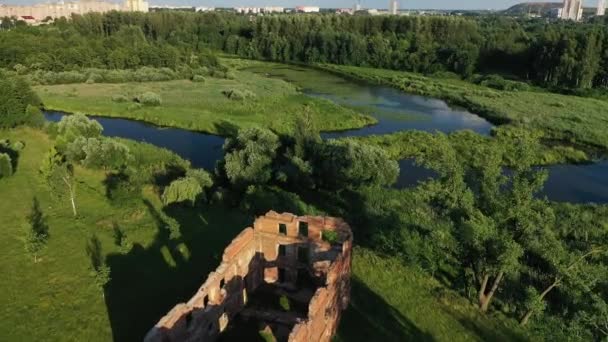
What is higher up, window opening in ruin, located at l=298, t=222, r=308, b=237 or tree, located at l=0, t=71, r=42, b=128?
tree, located at l=0, t=71, r=42, b=128

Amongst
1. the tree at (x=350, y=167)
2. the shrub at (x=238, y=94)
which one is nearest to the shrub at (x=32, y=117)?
the shrub at (x=238, y=94)

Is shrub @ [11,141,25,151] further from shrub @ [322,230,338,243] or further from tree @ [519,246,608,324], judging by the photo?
tree @ [519,246,608,324]

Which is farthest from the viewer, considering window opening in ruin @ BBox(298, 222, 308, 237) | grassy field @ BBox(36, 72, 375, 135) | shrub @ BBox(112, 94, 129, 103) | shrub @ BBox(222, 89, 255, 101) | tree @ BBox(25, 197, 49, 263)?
shrub @ BBox(222, 89, 255, 101)

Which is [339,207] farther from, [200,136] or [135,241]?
[200,136]

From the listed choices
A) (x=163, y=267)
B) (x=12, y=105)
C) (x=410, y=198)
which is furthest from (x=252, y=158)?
(x=12, y=105)

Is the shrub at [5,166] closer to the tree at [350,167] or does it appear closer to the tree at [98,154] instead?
the tree at [98,154]

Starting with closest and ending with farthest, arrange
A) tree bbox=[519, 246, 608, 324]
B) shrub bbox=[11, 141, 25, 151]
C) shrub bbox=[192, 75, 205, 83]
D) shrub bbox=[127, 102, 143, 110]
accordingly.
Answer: tree bbox=[519, 246, 608, 324]
shrub bbox=[11, 141, 25, 151]
shrub bbox=[127, 102, 143, 110]
shrub bbox=[192, 75, 205, 83]

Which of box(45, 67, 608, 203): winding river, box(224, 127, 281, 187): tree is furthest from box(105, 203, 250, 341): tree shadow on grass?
box(45, 67, 608, 203): winding river
